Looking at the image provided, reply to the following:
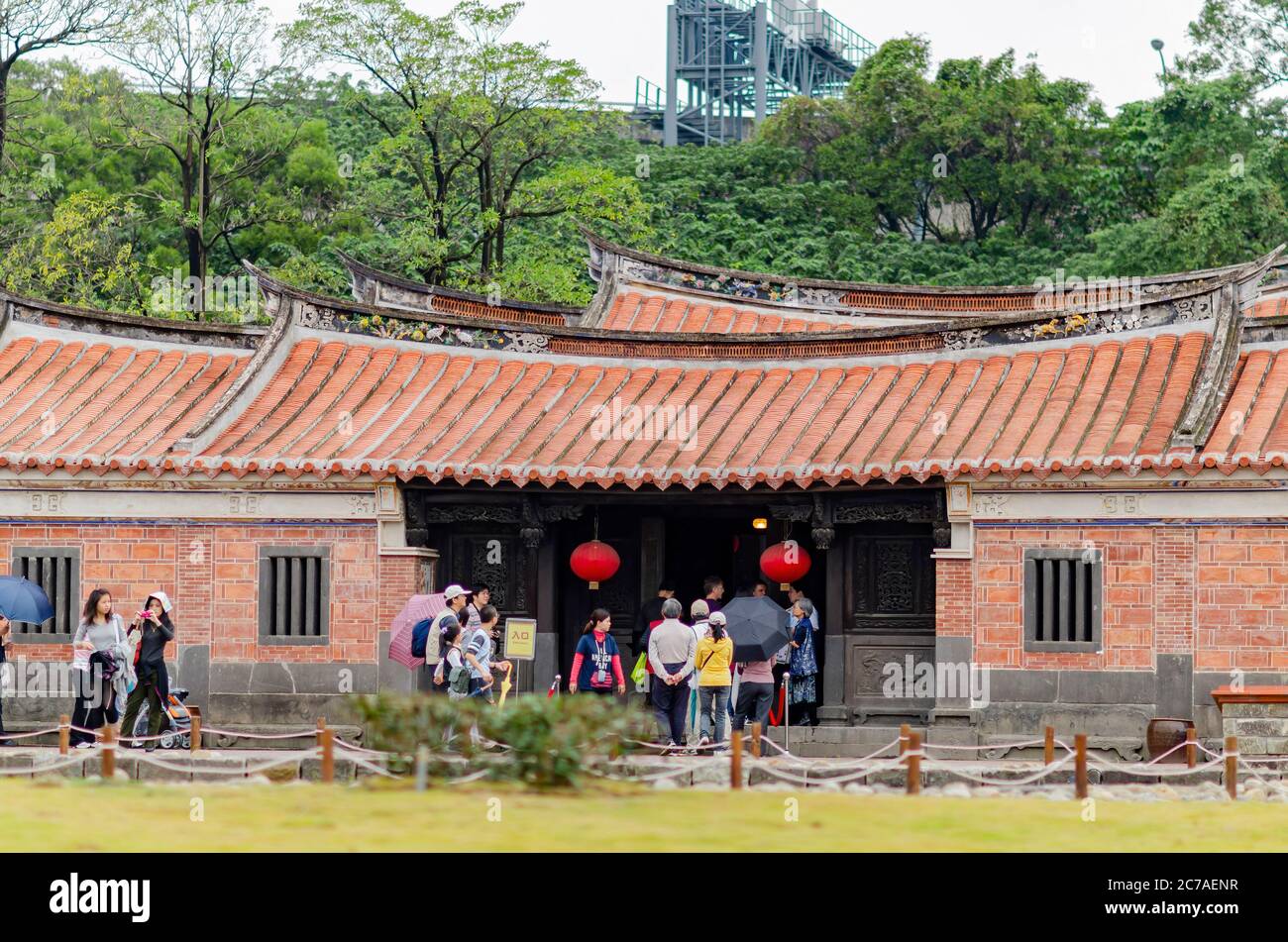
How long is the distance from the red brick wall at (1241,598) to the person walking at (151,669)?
32.0 ft

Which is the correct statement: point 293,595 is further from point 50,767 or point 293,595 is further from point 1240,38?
point 1240,38

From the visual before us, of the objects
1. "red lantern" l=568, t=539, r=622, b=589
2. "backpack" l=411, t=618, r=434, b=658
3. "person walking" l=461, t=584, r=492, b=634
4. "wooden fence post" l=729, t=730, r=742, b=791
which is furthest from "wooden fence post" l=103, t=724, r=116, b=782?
"red lantern" l=568, t=539, r=622, b=589

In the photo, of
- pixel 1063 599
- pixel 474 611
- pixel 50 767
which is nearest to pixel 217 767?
pixel 50 767

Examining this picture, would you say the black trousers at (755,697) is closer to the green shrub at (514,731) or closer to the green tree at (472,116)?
the green shrub at (514,731)

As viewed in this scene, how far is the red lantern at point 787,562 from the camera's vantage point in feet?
66.5

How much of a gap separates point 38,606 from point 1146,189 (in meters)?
33.4

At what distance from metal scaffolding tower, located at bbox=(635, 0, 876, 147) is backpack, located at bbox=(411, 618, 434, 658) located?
45.5 metres

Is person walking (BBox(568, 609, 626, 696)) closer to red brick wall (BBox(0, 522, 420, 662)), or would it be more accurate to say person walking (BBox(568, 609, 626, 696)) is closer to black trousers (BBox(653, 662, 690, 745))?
black trousers (BBox(653, 662, 690, 745))

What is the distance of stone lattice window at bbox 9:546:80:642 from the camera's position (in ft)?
68.4

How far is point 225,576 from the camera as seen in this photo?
67.8ft

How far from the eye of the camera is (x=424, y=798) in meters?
12.5

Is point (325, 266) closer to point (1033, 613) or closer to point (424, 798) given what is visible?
point (1033, 613)
